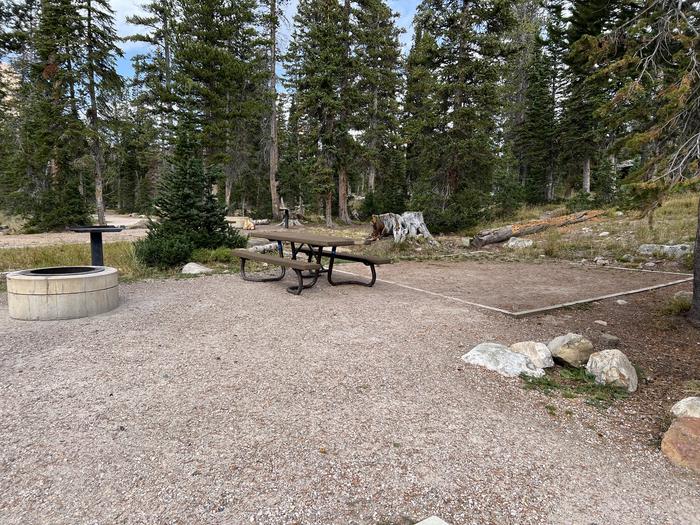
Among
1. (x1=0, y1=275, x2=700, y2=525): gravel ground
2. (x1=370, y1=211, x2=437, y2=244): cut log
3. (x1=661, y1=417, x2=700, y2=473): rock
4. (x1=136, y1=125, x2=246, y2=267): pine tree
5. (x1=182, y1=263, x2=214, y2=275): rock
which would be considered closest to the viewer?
(x1=0, y1=275, x2=700, y2=525): gravel ground

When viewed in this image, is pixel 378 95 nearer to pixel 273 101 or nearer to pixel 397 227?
pixel 273 101

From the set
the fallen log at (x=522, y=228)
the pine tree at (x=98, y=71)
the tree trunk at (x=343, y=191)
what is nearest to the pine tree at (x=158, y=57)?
the pine tree at (x=98, y=71)

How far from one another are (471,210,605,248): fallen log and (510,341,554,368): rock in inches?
369

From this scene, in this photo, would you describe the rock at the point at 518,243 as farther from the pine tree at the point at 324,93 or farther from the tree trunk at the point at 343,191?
the tree trunk at the point at 343,191

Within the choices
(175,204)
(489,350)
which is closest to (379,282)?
(489,350)

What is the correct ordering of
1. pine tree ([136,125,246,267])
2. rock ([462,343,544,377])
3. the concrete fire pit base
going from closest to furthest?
rock ([462,343,544,377]) → the concrete fire pit base → pine tree ([136,125,246,267])

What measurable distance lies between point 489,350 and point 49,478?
3242 millimetres

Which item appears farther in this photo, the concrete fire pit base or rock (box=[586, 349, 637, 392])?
the concrete fire pit base

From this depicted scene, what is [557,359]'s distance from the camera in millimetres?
3520

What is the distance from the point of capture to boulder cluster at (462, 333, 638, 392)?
10.0 feet

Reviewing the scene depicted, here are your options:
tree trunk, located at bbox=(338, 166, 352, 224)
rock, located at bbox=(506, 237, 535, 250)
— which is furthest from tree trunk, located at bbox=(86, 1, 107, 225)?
rock, located at bbox=(506, 237, 535, 250)

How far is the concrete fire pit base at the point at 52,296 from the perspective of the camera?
454 cm

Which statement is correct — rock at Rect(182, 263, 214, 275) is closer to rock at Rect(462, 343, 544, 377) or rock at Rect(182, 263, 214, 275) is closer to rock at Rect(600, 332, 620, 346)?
rock at Rect(462, 343, 544, 377)

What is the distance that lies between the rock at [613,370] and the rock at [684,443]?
2.48 ft
